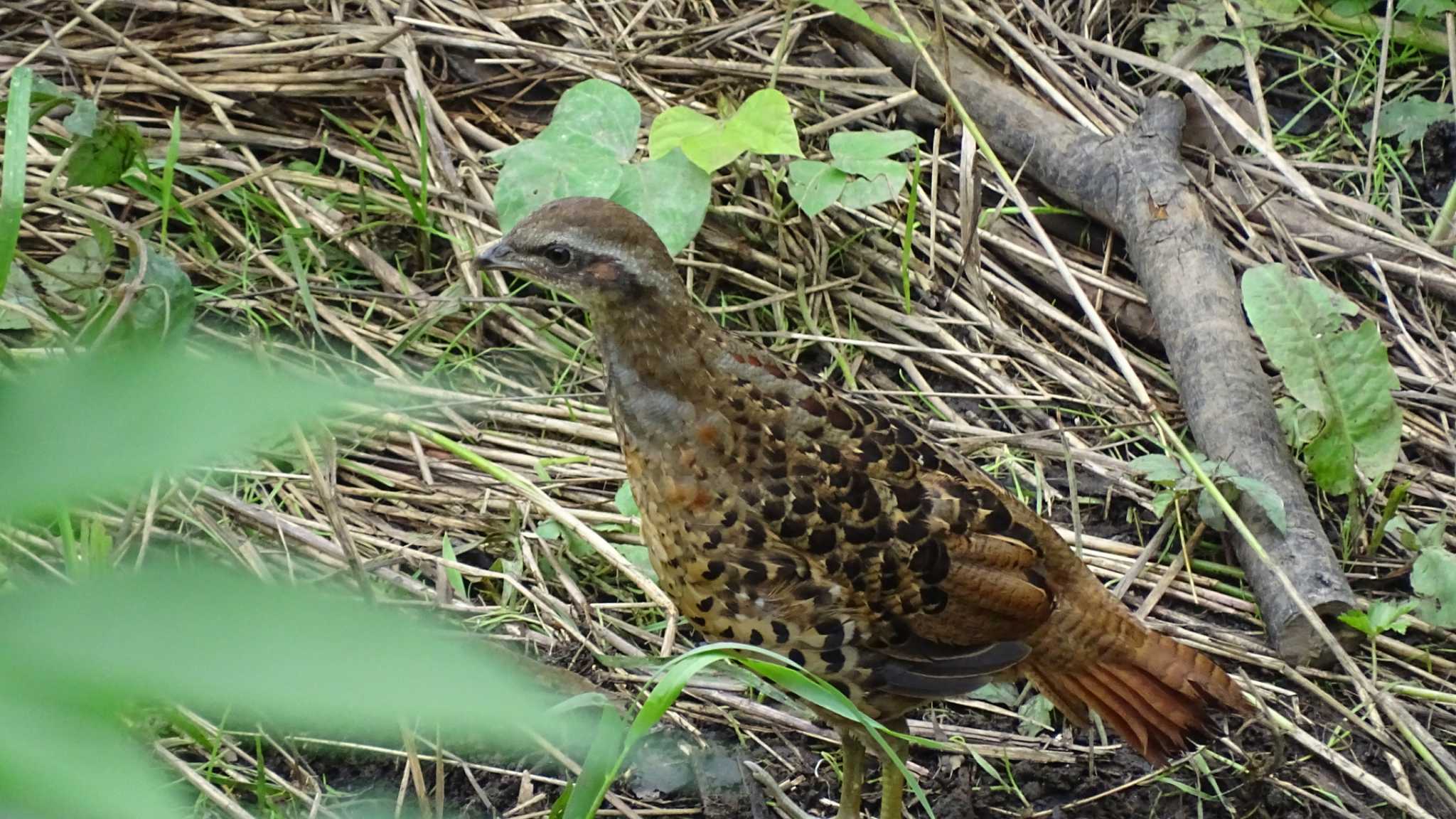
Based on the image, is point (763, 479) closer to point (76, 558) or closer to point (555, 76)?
point (76, 558)

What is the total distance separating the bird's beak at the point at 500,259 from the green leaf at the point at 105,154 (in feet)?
3.90

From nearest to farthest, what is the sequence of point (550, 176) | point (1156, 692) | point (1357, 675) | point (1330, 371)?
1. point (1156, 692)
2. point (1357, 675)
3. point (1330, 371)
4. point (550, 176)

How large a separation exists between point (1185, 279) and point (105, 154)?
2.67m

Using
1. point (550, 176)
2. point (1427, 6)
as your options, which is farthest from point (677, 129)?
point (1427, 6)

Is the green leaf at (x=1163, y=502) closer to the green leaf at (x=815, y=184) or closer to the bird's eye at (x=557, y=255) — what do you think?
the green leaf at (x=815, y=184)

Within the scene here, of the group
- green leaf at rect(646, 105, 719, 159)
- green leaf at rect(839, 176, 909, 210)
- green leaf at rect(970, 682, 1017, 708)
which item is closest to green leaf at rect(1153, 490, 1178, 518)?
green leaf at rect(970, 682, 1017, 708)

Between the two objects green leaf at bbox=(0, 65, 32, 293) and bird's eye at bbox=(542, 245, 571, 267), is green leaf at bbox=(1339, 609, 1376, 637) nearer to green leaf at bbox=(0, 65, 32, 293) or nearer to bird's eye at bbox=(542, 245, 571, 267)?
bird's eye at bbox=(542, 245, 571, 267)

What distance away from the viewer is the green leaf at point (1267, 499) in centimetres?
307

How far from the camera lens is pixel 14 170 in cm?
200

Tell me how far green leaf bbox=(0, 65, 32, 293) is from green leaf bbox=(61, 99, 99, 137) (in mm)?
604

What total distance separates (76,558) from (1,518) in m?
1.71

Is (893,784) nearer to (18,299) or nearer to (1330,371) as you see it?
(1330,371)

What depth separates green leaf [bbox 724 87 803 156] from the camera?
11.4 ft

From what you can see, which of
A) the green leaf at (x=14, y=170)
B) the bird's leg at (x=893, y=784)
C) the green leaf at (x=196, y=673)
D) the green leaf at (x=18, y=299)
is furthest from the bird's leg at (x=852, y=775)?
the green leaf at (x=196, y=673)
